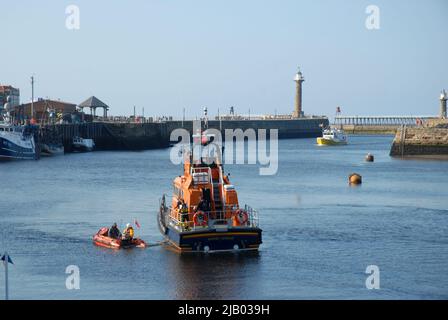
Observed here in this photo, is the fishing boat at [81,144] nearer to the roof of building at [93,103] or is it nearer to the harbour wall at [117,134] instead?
the harbour wall at [117,134]

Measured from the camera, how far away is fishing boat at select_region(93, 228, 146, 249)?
4178 cm

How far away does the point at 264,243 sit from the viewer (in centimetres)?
4288

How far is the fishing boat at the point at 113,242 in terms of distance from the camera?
41781 millimetres

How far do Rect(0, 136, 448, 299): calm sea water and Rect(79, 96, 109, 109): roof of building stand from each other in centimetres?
7142

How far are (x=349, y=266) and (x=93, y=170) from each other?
2137 inches

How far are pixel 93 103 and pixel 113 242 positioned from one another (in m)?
113

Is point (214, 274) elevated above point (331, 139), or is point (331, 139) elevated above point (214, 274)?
point (331, 139)

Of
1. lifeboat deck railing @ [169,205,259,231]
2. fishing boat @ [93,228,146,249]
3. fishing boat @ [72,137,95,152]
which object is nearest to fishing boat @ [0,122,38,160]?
fishing boat @ [72,137,95,152]

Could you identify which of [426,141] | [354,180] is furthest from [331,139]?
[354,180]

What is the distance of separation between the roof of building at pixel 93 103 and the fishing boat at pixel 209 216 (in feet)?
372

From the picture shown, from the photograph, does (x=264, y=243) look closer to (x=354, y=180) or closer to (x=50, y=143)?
(x=354, y=180)

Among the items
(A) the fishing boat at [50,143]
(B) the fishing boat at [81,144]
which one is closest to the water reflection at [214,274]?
(A) the fishing boat at [50,143]

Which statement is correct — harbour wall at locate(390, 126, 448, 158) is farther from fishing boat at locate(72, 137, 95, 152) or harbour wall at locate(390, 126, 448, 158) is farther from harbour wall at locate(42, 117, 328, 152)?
fishing boat at locate(72, 137, 95, 152)

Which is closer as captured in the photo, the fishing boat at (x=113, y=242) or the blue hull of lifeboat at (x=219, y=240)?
the blue hull of lifeboat at (x=219, y=240)
